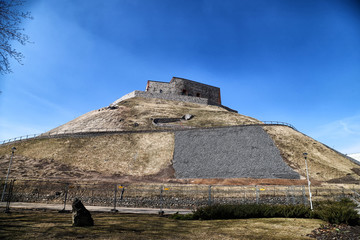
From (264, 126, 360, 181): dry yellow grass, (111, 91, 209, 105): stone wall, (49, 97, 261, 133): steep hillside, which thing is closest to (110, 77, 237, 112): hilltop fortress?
(111, 91, 209, 105): stone wall

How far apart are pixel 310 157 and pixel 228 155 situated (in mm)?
16714

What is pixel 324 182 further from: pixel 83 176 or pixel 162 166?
pixel 83 176

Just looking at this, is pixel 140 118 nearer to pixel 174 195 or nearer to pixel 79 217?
pixel 174 195

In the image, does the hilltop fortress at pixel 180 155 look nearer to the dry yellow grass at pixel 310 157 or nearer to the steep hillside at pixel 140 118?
the dry yellow grass at pixel 310 157

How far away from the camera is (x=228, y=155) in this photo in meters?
44.4

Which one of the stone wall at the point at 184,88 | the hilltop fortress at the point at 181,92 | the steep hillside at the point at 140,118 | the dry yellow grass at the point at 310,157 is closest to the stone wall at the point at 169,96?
the hilltop fortress at the point at 181,92

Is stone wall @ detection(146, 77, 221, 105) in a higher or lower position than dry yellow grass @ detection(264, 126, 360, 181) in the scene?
higher

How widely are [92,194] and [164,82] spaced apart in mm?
77879

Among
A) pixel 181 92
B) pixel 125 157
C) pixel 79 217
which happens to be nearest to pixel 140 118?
pixel 125 157

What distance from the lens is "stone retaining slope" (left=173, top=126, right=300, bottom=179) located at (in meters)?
39.1

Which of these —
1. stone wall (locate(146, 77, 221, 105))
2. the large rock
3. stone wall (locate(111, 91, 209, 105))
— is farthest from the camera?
stone wall (locate(146, 77, 221, 105))

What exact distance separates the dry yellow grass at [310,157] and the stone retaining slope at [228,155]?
92.3 inches

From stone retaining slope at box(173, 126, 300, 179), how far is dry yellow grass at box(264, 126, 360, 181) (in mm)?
A: 2346

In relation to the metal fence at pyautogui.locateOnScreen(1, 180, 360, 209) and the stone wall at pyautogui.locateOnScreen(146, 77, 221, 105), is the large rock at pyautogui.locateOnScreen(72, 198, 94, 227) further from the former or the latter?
the stone wall at pyautogui.locateOnScreen(146, 77, 221, 105)
